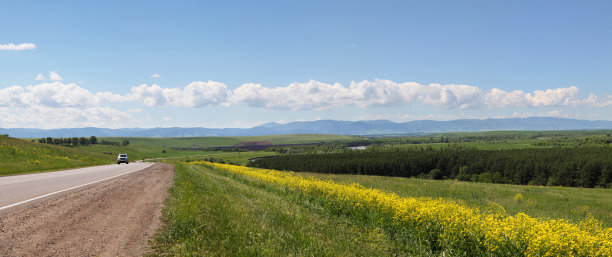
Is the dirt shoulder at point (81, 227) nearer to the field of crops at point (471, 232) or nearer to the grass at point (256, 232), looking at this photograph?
the grass at point (256, 232)

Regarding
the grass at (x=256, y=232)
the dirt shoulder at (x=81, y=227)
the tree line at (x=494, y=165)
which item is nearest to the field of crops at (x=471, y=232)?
the grass at (x=256, y=232)

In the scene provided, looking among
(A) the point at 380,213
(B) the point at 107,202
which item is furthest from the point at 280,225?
(B) the point at 107,202

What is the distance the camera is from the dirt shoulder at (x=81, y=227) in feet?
23.1

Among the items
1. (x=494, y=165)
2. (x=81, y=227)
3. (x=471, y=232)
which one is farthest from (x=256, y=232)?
(x=494, y=165)

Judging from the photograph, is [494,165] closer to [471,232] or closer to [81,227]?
[471,232]

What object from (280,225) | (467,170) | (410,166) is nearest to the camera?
(280,225)

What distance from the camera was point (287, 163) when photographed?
155m

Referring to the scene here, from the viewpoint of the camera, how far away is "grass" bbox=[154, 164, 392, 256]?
25.1ft

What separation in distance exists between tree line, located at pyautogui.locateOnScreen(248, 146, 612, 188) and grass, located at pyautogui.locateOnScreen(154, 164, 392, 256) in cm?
9843

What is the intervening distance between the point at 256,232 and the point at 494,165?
122716mm

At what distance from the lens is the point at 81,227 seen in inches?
348

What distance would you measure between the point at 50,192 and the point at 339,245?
14.0 metres

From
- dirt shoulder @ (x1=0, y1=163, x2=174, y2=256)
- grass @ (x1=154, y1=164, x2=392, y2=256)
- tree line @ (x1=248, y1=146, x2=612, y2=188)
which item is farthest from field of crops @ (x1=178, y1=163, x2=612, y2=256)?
tree line @ (x1=248, y1=146, x2=612, y2=188)

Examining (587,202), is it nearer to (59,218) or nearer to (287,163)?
(59,218)
